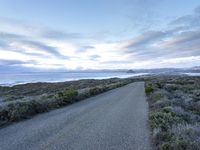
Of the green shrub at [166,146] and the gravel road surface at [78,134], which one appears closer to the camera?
the green shrub at [166,146]

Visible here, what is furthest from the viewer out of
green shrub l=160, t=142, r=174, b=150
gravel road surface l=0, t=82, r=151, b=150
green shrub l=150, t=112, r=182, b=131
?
green shrub l=150, t=112, r=182, b=131

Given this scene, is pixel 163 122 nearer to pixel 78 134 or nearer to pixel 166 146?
pixel 166 146

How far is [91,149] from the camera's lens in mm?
6648

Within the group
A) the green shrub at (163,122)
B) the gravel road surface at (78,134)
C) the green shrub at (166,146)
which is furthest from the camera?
the green shrub at (163,122)

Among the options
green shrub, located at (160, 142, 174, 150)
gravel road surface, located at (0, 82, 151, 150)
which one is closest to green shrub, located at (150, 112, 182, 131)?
gravel road surface, located at (0, 82, 151, 150)

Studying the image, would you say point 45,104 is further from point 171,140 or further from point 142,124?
point 171,140

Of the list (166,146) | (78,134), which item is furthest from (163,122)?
(78,134)

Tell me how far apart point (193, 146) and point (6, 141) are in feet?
18.4

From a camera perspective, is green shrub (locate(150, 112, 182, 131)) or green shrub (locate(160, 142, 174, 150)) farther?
green shrub (locate(150, 112, 182, 131))

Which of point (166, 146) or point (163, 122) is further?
point (163, 122)

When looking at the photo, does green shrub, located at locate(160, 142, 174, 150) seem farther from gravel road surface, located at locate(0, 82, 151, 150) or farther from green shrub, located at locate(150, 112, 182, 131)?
green shrub, located at locate(150, 112, 182, 131)

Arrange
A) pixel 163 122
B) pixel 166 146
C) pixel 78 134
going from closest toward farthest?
pixel 166 146 < pixel 78 134 < pixel 163 122

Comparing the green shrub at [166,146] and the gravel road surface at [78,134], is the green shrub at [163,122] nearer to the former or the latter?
the gravel road surface at [78,134]

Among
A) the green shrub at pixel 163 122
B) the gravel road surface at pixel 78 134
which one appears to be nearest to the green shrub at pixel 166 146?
the gravel road surface at pixel 78 134
